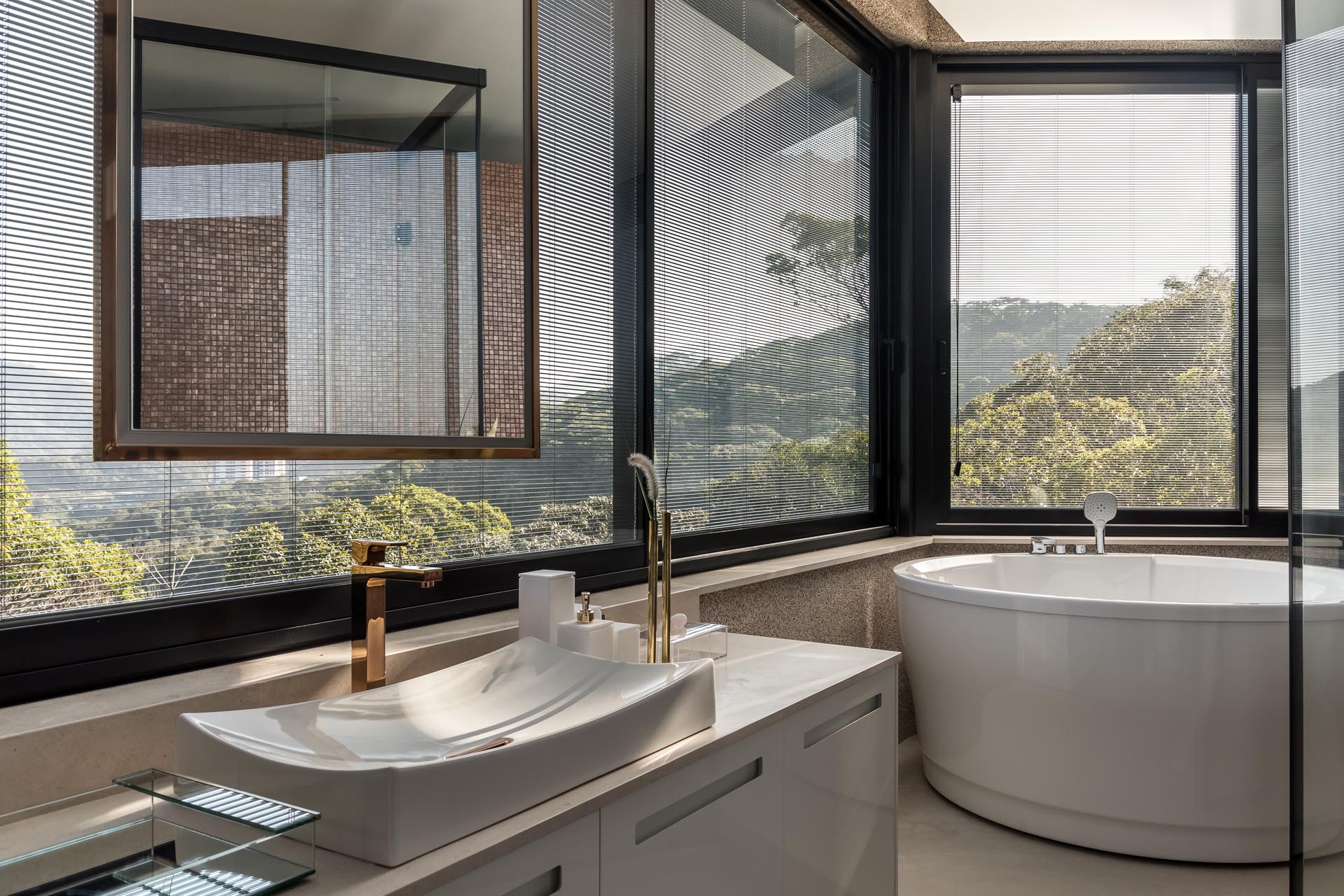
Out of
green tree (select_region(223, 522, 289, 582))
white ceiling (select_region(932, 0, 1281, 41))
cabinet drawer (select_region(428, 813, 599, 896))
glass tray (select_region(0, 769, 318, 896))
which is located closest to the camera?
glass tray (select_region(0, 769, 318, 896))

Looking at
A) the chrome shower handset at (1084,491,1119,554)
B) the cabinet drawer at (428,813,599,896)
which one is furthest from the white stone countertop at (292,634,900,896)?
the chrome shower handset at (1084,491,1119,554)

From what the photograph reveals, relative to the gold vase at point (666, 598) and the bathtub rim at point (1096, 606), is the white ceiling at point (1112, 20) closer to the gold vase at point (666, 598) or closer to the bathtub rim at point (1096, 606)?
the bathtub rim at point (1096, 606)

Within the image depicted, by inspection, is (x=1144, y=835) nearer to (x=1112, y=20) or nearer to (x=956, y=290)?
(x=956, y=290)

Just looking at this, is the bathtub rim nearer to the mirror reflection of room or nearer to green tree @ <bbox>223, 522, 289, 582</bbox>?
the mirror reflection of room

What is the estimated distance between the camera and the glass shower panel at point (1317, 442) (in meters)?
1.51

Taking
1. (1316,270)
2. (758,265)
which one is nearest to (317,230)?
(758,265)

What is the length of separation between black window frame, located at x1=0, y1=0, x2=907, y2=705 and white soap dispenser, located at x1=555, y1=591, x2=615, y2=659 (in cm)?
28

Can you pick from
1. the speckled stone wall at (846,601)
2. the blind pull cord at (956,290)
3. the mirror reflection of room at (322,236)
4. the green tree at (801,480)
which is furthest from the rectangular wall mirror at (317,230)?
the blind pull cord at (956,290)

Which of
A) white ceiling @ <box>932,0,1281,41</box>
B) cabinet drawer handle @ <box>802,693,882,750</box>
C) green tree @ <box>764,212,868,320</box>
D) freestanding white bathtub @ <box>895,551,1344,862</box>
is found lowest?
freestanding white bathtub @ <box>895,551,1344,862</box>

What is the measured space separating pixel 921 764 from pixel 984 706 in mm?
584

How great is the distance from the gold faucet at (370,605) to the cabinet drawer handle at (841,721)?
0.65 meters

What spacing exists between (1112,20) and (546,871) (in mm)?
3352

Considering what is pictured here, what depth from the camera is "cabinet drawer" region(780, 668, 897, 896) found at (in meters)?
1.38

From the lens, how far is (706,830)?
1185mm
